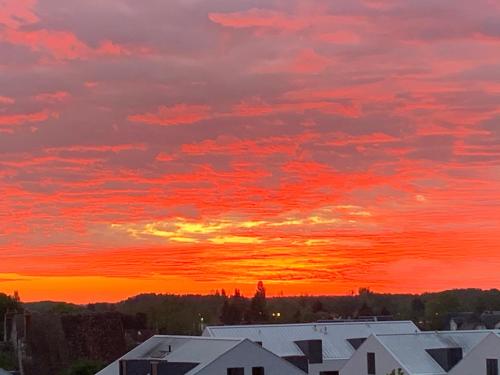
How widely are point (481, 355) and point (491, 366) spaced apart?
0.80 m

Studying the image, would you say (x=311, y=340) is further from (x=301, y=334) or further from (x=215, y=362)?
(x=215, y=362)

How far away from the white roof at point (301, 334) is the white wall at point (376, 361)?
6838mm

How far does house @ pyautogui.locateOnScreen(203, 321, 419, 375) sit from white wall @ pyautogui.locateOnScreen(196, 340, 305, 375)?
10117mm

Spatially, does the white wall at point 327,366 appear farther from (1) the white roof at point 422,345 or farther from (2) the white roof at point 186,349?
(2) the white roof at point 186,349

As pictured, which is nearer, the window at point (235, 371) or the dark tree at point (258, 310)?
the window at point (235, 371)

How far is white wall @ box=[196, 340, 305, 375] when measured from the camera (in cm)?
4916

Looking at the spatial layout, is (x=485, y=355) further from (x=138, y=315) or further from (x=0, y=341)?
(x=138, y=315)

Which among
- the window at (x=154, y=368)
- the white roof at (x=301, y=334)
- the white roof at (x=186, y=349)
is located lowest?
the window at (x=154, y=368)

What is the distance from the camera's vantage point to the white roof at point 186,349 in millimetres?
50156

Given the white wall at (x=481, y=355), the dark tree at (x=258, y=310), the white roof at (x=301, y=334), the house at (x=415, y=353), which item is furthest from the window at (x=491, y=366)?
the dark tree at (x=258, y=310)

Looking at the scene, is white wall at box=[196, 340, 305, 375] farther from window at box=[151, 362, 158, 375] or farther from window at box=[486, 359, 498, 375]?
window at box=[486, 359, 498, 375]

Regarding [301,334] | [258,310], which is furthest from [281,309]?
[301,334]

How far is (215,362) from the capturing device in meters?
49.2

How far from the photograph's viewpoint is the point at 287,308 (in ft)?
491
